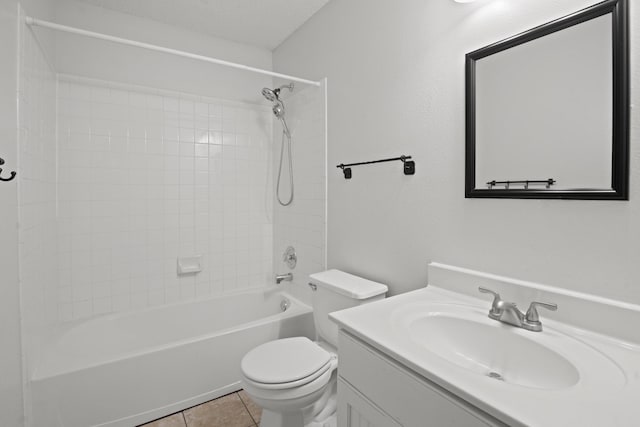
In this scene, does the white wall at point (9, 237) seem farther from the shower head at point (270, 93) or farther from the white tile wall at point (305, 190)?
the white tile wall at point (305, 190)

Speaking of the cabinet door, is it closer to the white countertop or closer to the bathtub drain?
the white countertop

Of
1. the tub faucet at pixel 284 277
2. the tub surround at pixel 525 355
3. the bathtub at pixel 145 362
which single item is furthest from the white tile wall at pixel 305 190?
the tub surround at pixel 525 355

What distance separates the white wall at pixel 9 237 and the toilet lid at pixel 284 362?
3.00 ft

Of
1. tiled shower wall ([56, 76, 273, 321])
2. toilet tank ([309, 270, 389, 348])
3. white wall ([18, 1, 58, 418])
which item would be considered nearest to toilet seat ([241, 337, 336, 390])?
toilet tank ([309, 270, 389, 348])

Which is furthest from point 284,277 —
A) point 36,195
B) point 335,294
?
point 36,195

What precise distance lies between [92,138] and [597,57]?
2.65 m

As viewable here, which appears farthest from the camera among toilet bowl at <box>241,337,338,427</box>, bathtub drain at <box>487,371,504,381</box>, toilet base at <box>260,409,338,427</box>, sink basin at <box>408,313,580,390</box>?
toilet base at <box>260,409,338,427</box>

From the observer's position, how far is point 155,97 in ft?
7.64

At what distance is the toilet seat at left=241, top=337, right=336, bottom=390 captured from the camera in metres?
1.34

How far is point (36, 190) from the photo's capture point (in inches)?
62.2

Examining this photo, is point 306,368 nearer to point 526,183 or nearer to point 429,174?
point 429,174

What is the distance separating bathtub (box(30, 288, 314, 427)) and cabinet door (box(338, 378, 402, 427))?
1045 mm

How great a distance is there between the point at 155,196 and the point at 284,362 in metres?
1.62

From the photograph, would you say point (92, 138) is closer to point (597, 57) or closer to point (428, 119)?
point (428, 119)
